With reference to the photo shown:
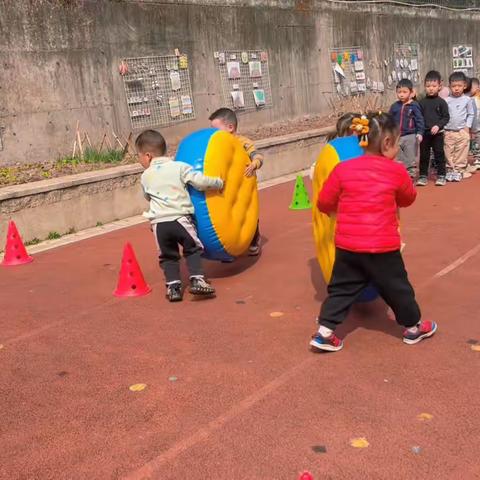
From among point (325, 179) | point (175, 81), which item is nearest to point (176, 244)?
point (325, 179)

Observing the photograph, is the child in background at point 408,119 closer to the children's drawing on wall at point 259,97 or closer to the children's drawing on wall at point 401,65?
the children's drawing on wall at point 259,97

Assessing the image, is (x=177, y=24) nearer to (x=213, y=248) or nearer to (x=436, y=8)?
(x=213, y=248)

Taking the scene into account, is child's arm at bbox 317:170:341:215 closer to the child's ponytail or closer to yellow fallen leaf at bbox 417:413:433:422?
the child's ponytail

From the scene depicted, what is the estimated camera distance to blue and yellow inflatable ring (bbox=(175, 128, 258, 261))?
18.5 ft

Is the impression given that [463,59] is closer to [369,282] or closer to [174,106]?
[174,106]

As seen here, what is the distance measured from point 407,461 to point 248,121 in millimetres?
12122

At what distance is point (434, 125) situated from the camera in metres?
9.80

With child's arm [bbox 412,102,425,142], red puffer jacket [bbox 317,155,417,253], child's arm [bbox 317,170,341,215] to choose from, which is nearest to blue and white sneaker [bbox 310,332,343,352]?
red puffer jacket [bbox 317,155,417,253]

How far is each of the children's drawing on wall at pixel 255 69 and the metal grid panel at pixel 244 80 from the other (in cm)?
2

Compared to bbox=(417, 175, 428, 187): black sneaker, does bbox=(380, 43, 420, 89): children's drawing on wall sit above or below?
above

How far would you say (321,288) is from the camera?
570cm

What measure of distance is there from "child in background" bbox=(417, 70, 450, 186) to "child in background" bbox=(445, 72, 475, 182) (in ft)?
0.76

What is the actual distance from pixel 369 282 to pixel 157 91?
8.92 m

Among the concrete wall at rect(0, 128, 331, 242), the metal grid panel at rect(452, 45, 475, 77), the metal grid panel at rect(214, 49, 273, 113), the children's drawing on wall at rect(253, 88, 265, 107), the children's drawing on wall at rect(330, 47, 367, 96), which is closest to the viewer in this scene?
the concrete wall at rect(0, 128, 331, 242)
